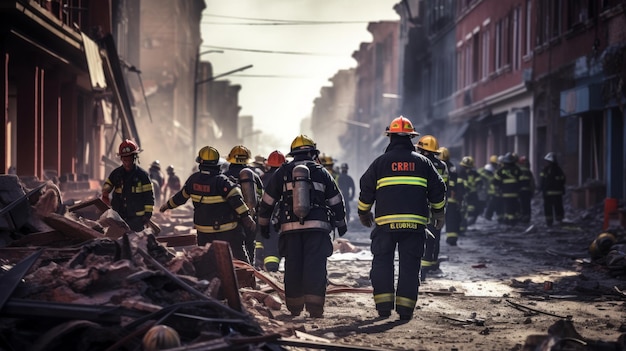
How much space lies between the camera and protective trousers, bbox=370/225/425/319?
8.59 meters

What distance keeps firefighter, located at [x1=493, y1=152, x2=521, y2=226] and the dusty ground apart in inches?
197

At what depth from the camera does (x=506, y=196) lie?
21812mm

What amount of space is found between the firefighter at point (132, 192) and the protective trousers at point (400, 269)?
10.9ft

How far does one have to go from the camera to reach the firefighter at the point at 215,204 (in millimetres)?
9875

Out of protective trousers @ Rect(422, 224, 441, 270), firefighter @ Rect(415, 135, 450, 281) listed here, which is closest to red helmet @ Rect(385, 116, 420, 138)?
firefighter @ Rect(415, 135, 450, 281)

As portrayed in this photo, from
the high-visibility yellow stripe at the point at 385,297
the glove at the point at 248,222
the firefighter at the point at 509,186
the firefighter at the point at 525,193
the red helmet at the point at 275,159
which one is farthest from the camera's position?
the firefighter at the point at 525,193

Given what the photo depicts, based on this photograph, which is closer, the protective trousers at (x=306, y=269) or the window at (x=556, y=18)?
the protective trousers at (x=306, y=269)

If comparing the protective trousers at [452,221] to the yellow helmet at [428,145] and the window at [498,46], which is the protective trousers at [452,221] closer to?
the yellow helmet at [428,145]

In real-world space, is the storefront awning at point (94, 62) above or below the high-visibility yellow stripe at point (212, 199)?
above

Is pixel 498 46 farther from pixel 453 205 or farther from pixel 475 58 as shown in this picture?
pixel 453 205

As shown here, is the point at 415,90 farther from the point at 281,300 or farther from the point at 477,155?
the point at 281,300

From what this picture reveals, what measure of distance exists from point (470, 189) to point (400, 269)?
1293cm

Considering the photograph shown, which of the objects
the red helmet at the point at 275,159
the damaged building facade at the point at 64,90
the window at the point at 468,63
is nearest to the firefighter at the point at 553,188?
the damaged building facade at the point at 64,90

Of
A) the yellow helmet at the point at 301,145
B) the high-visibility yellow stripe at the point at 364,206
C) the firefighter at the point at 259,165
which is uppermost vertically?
the yellow helmet at the point at 301,145
